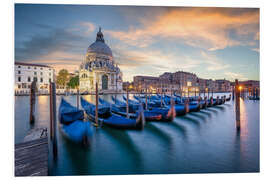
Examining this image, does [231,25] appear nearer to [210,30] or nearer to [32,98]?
[210,30]

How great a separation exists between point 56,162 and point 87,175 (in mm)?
481

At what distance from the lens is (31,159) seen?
1.59 metres

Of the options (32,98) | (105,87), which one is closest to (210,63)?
(32,98)

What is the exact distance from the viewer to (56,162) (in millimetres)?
1848

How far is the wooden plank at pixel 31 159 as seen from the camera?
1450mm

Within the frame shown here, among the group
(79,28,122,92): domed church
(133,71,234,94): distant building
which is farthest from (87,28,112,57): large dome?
(133,71,234,94): distant building

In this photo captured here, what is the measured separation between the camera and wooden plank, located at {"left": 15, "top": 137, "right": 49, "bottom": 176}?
145 cm

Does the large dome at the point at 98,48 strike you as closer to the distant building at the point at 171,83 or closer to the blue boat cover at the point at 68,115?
the distant building at the point at 171,83

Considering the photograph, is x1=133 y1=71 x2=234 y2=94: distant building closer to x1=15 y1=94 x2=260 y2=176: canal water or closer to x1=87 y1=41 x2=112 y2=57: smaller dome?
x1=87 y1=41 x2=112 y2=57: smaller dome

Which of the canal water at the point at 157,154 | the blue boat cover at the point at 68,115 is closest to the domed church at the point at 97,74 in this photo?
the blue boat cover at the point at 68,115

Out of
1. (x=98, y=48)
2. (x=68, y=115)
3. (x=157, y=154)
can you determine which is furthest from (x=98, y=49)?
(x=157, y=154)

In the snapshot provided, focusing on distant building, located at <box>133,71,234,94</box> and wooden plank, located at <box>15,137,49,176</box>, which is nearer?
wooden plank, located at <box>15,137,49,176</box>

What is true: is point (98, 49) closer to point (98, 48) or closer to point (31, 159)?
point (98, 48)
